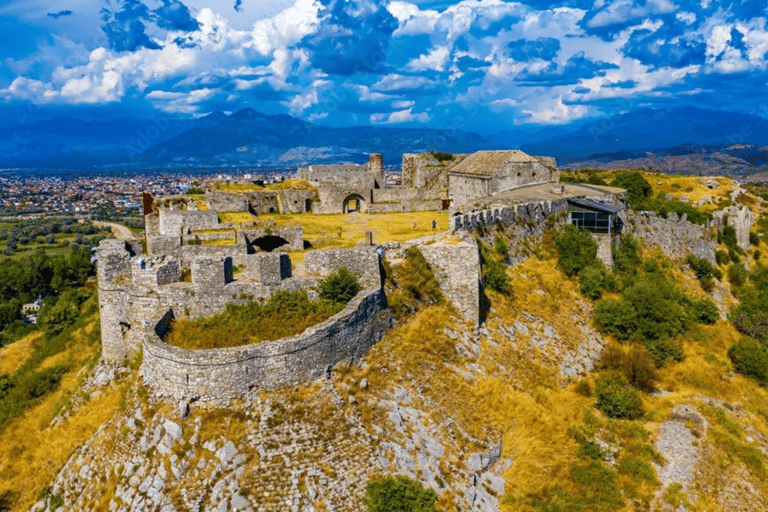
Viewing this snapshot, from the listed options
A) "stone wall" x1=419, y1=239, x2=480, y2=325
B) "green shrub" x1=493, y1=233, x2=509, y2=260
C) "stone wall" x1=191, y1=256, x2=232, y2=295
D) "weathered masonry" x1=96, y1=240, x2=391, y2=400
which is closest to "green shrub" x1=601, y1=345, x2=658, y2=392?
"green shrub" x1=493, y1=233, x2=509, y2=260

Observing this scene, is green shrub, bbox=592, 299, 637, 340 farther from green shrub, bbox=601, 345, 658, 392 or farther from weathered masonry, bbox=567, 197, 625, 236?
weathered masonry, bbox=567, 197, 625, 236

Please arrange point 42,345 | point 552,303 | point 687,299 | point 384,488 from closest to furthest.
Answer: point 384,488, point 42,345, point 552,303, point 687,299

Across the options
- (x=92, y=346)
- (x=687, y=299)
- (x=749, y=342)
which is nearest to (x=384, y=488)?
(x=92, y=346)

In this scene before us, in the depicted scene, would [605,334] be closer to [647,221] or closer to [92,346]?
[647,221]

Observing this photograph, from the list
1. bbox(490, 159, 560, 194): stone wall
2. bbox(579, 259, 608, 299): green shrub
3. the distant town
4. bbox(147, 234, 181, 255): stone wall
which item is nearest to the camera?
bbox(147, 234, 181, 255): stone wall

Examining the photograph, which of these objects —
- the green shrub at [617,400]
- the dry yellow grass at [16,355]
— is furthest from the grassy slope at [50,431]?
the green shrub at [617,400]

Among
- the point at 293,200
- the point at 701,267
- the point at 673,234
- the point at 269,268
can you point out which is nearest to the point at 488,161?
the point at 673,234

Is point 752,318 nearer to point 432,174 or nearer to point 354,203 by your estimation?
point 432,174
